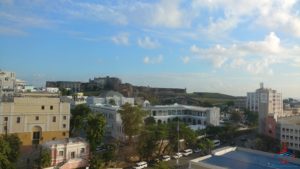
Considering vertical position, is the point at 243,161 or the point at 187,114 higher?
the point at 187,114

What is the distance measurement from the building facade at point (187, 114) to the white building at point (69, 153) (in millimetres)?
22013

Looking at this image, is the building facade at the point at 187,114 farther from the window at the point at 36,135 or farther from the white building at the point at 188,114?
the window at the point at 36,135

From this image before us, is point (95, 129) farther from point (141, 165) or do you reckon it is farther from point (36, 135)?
point (36, 135)

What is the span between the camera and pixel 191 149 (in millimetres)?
35031

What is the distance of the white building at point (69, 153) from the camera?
2558 centimetres

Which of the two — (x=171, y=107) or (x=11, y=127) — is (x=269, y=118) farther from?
(x=11, y=127)

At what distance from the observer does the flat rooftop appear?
22.3 meters

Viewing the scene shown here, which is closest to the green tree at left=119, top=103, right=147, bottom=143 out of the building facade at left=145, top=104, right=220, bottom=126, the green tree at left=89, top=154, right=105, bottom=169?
the green tree at left=89, top=154, right=105, bottom=169

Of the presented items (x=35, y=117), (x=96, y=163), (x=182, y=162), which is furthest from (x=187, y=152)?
(x=35, y=117)

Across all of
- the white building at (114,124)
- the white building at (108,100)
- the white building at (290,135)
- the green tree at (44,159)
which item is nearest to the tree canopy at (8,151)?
the green tree at (44,159)

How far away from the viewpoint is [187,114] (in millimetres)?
53812

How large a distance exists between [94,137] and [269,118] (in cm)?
2975

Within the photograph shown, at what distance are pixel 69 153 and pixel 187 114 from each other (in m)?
30.6

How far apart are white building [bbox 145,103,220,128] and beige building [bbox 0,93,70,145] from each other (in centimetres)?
1901
